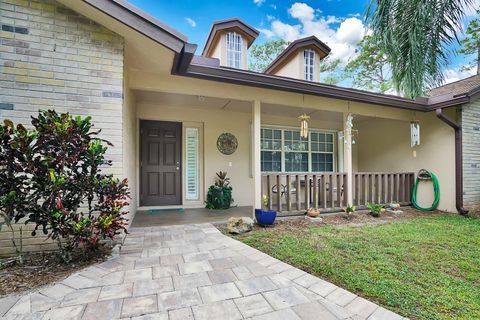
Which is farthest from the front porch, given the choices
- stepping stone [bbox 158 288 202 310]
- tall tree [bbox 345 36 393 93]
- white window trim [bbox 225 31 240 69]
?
tall tree [bbox 345 36 393 93]

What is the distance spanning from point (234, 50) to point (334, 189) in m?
4.94

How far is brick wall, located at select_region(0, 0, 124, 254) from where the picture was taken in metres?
2.81

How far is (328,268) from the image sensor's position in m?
2.49

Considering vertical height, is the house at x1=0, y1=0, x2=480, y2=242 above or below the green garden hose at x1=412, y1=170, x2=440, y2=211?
above

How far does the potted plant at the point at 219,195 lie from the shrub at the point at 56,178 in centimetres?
343

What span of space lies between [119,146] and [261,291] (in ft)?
8.41

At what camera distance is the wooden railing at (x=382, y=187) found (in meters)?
5.69

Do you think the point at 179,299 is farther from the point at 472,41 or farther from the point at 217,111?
the point at 472,41

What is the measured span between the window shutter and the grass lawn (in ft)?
8.96

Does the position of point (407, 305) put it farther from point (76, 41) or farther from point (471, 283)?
point (76, 41)

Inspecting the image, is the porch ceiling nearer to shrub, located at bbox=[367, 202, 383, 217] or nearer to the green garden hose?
shrub, located at bbox=[367, 202, 383, 217]

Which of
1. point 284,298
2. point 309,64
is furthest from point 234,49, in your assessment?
point 284,298

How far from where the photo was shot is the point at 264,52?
1484cm

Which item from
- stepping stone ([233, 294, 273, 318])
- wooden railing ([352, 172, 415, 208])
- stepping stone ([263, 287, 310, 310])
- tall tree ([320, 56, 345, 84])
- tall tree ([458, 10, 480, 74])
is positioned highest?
tall tree ([320, 56, 345, 84])
